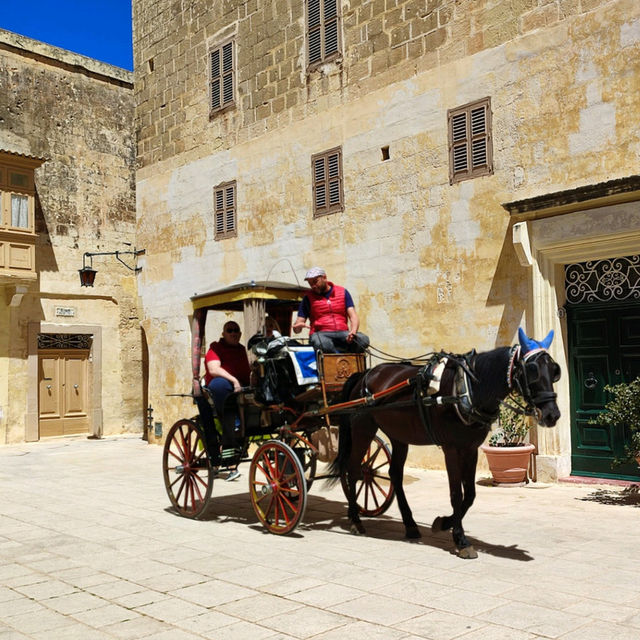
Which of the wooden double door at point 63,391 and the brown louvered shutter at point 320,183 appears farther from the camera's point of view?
the wooden double door at point 63,391

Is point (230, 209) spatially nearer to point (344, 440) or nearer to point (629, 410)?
point (344, 440)

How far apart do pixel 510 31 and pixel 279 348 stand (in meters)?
6.04

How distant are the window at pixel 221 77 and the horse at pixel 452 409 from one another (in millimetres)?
9582

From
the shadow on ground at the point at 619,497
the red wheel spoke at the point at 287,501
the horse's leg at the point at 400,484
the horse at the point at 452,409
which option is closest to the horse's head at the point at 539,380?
the horse at the point at 452,409

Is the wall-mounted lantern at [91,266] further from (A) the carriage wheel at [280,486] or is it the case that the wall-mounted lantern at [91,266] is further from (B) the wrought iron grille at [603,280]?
(A) the carriage wheel at [280,486]

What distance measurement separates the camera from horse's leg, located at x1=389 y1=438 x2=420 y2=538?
22.3ft

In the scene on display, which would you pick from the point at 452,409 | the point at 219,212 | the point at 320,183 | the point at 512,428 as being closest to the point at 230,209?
the point at 219,212

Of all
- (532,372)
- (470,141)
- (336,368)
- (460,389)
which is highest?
(470,141)

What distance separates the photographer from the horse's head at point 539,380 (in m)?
5.52

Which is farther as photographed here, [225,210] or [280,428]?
[225,210]

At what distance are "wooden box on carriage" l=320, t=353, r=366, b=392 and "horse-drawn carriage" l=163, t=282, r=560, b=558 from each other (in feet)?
0.03

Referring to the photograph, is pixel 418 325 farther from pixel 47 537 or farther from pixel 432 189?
pixel 47 537

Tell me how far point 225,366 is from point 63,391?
41.9ft

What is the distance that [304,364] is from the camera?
7.45 metres
